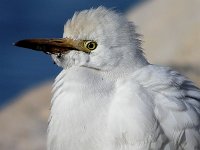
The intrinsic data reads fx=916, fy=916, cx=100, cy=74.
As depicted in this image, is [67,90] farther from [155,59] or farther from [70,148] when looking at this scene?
[155,59]

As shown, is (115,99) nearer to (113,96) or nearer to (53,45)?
(113,96)

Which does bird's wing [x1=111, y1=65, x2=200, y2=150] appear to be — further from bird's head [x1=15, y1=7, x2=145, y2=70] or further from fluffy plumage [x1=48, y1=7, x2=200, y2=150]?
bird's head [x1=15, y1=7, x2=145, y2=70]

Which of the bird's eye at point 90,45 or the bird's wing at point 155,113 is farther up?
the bird's eye at point 90,45

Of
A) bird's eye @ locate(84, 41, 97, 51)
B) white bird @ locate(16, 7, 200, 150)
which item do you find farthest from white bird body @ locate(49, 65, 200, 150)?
bird's eye @ locate(84, 41, 97, 51)

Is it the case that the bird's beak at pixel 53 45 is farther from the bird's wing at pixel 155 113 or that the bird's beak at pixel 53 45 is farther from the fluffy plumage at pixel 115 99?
the bird's wing at pixel 155 113

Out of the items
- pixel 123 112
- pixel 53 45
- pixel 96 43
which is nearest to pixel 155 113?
pixel 123 112

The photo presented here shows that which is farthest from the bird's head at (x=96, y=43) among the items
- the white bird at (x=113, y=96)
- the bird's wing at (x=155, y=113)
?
the bird's wing at (x=155, y=113)

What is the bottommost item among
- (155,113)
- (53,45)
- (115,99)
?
(155,113)
